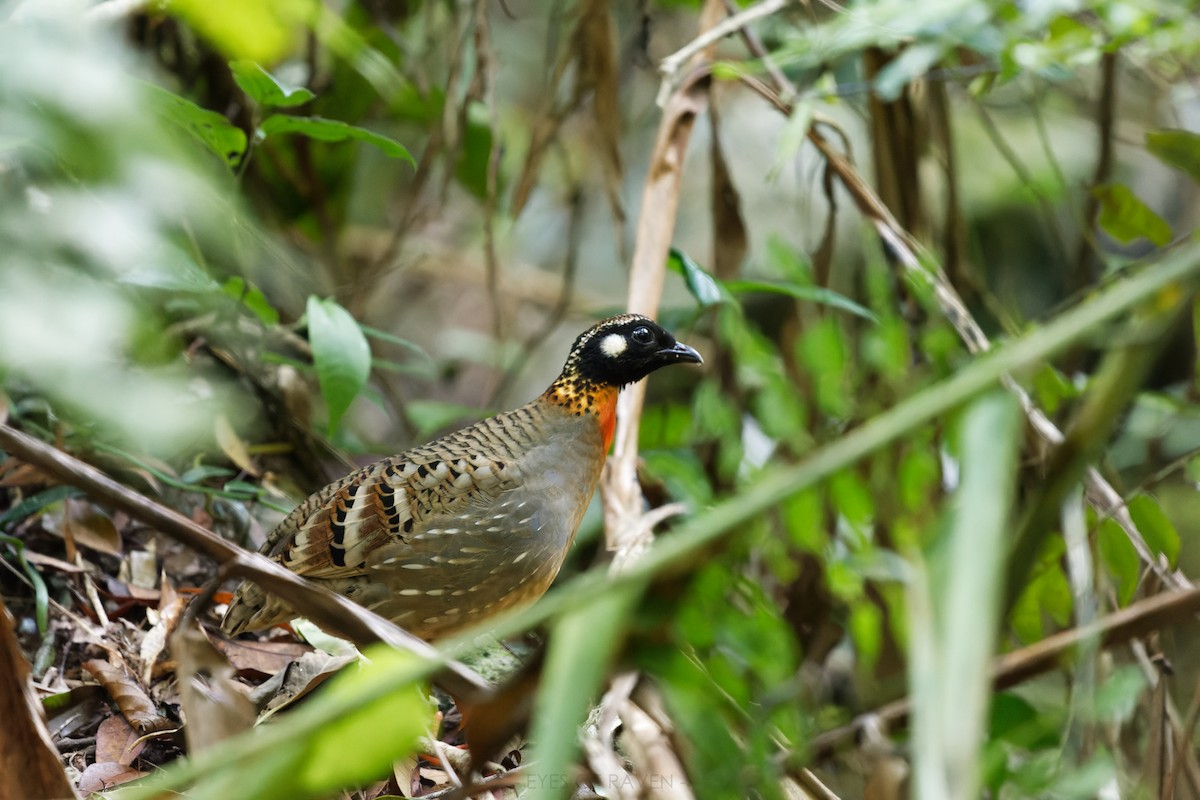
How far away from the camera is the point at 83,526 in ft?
9.39

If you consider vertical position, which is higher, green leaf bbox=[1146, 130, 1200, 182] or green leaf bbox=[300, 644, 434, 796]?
green leaf bbox=[300, 644, 434, 796]

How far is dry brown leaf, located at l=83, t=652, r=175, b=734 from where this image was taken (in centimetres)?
232

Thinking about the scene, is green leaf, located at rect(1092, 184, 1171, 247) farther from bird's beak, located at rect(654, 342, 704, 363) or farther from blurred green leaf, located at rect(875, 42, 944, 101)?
bird's beak, located at rect(654, 342, 704, 363)

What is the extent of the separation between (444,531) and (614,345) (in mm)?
638

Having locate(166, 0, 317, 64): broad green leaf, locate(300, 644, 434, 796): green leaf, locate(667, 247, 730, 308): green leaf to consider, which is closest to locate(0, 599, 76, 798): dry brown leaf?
locate(300, 644, 434, 796): green leaf

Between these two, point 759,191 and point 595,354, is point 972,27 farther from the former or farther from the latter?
point 759,191

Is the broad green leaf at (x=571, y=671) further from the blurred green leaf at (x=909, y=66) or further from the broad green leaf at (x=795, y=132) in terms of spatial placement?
the blurred green leaf at (x=909, y=66)

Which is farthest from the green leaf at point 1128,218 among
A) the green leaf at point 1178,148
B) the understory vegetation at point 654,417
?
the green leaf at point 1178,148

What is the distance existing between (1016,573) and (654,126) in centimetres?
611

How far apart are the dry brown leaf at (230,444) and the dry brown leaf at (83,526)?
0.38 m

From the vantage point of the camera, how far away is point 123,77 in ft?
2.71

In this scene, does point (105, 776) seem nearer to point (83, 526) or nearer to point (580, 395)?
point (83, 526)

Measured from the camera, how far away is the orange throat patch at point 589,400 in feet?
8.90

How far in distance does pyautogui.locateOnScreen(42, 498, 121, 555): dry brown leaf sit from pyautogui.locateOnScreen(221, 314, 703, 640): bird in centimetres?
52
